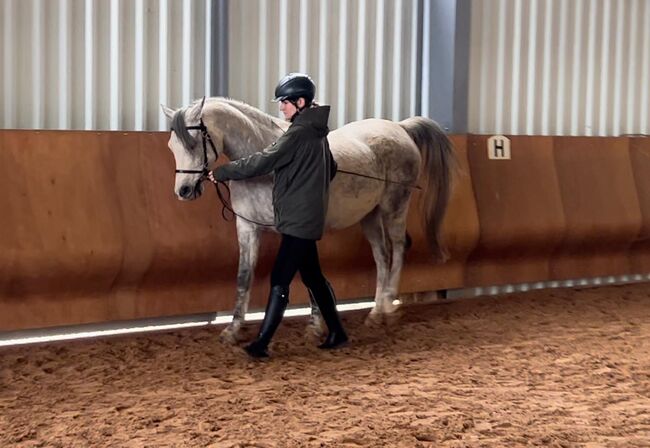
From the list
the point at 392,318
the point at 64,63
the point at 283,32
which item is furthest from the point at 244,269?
the point at 283,32

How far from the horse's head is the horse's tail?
6.91 ft

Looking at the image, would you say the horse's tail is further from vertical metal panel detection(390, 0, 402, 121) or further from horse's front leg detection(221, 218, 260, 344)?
horse's front leg detection(221, 218, 260, 344)

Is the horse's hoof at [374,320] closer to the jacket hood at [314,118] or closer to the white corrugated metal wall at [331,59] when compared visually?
the jacket hood at [314,118]

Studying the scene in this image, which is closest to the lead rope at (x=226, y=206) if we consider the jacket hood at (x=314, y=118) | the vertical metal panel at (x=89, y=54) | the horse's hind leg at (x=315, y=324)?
the jacket hood at (x=314, y=118)

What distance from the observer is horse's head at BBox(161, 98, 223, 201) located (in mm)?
6070

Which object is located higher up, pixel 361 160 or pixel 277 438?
pixel 361 160

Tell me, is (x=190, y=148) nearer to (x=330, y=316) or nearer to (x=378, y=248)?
(x=330, y=316)

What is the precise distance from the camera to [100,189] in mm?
6520

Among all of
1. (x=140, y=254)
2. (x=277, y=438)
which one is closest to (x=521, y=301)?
(x=140, y=254)

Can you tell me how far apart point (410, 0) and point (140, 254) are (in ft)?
13.2

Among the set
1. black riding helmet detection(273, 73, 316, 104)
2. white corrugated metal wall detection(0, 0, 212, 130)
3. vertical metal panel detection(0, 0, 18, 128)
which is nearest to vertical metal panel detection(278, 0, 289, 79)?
white corrugated metal wall detection(0, 0, 212, 130)

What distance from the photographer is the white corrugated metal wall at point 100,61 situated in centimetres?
683

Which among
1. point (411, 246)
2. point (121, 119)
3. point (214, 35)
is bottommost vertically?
point (411, 246)

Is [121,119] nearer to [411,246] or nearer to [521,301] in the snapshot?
[411,246]
